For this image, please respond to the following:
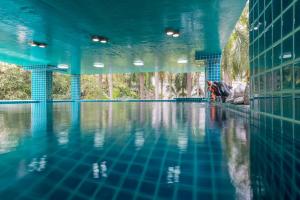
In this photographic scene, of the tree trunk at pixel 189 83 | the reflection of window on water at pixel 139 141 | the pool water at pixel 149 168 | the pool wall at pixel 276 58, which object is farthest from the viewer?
the tree trunk at pixel 189 83

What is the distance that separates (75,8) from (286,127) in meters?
4.48

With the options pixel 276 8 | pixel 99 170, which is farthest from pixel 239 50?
pixel 99 170

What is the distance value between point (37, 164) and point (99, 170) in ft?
1.51

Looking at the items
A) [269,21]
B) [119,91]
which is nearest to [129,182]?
[269,21]

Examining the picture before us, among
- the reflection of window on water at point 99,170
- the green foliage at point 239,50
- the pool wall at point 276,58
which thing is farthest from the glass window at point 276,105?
the green foliage at point 239,50

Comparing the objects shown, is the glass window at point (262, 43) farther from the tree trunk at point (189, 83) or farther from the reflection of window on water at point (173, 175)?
the tree trunk at point (189, 83)

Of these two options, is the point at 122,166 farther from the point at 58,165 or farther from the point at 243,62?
the point at 243,62

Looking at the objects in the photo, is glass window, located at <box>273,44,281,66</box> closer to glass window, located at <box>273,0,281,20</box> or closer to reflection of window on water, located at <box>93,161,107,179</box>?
glass window, located at <box>273,0,281,20</box>

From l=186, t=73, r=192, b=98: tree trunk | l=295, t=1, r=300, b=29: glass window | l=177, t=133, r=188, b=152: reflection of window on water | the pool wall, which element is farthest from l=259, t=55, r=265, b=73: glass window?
l=186, t=73, r=192, b=98: tree trunk

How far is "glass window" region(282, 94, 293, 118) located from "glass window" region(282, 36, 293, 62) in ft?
1.48

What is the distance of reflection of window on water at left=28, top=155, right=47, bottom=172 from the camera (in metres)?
1.59

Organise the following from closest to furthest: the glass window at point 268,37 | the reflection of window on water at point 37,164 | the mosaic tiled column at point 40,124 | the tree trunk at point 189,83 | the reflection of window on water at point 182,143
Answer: the reflection of window on water at point 37,164
the reflection of window on water at point 182,143
the mosaic tiled column at point 40,124
the glass window at point 268,37
the tree trunk at point 189,83

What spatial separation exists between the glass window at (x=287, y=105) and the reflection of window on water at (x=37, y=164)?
2.66m

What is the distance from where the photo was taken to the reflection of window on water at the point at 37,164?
1.59m
